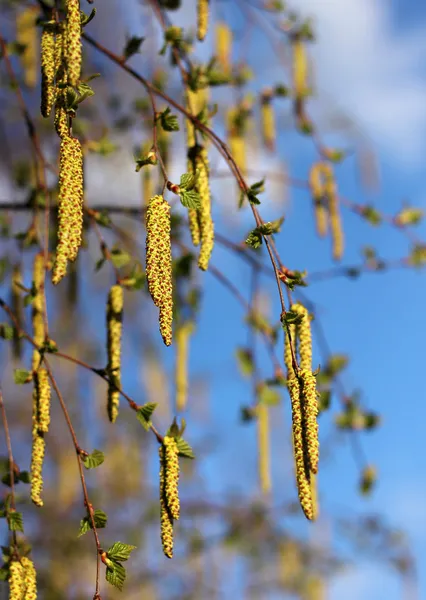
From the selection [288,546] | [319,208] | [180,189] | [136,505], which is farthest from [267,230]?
[136,505]

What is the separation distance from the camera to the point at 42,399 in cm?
165

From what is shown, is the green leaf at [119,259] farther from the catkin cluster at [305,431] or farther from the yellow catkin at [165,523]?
the catkin cluster at [305,431]

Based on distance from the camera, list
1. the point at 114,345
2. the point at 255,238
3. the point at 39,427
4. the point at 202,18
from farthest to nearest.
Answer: the point at 202,18 < the point at 114,345 < the point at 39,427 < the point at 255,238

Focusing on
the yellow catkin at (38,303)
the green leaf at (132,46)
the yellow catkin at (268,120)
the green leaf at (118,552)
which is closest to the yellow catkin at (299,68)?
the yellow catkin at (268,120)

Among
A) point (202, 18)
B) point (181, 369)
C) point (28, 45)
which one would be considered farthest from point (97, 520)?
point (28, 45)

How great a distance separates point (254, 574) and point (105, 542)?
1720mm

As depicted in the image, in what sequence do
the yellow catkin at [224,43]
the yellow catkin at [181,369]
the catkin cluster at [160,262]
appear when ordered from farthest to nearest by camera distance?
the yellow catkin at [224,43] → the yellow catkin at [181,369] → the catkin cluster at [160,262]

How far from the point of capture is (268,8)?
3.04 metres

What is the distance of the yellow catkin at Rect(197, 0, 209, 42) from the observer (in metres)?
2.06

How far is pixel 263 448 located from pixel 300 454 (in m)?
1.09

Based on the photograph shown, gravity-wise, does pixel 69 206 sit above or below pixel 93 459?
above

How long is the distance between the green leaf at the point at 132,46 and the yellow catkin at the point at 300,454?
1.02 meters

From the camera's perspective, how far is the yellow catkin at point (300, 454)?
49.9 inches

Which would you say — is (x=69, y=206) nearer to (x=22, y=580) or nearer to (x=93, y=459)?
(x=93, y=459)
